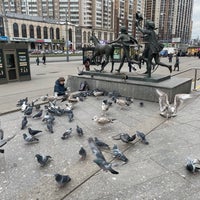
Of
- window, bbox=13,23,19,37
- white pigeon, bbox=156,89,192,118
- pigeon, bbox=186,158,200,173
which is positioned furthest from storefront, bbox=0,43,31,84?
window, bbox=13,23,19,37

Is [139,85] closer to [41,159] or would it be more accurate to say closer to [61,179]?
[41,159]

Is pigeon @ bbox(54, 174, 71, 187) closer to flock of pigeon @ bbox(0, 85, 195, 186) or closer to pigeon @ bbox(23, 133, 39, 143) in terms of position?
flock of pigeon @ bbox(0, 85, 195, 186)

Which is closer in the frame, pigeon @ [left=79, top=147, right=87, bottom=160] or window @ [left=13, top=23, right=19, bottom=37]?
pigeon @ [left=79, top=147, right=87, bottom=160]

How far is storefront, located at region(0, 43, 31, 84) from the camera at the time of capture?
1284 cm

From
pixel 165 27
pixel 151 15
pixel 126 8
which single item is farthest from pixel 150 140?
pixel 126 8

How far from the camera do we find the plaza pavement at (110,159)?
2545 mm

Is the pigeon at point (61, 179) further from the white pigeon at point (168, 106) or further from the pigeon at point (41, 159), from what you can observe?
the white pigeon at point (168, 106)

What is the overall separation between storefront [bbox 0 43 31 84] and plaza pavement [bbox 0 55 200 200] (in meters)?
8.91

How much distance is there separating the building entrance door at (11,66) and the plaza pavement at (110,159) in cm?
908

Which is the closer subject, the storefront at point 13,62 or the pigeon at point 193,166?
the pigeon at point 193,166

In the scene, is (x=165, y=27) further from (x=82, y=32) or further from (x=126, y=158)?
(x=126, y=158)

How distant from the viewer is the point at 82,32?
9231 cm

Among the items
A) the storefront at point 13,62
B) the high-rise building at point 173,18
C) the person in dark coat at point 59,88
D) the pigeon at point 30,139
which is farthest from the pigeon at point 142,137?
the high-rise building at point 173,18

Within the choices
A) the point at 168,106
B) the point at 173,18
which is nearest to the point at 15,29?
the point at 173,18
